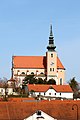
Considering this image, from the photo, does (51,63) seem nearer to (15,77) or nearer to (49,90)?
(15,77)

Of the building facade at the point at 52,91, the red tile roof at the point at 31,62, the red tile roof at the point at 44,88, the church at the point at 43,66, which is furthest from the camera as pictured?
the red tile roof at the point at 31,62

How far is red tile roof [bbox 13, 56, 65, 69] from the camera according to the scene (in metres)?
116

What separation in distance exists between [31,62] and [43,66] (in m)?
3.97

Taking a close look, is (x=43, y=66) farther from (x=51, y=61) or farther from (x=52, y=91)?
(x=52, y=91)

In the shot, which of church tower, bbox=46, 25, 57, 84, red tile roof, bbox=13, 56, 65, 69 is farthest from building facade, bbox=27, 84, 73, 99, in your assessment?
red tile roof, bbox=13, 56, 65, 69

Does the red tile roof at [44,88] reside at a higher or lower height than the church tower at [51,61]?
lower

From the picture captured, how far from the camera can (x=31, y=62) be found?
117625mm

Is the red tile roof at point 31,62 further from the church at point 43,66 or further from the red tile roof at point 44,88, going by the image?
the red tile roof at point 44,88

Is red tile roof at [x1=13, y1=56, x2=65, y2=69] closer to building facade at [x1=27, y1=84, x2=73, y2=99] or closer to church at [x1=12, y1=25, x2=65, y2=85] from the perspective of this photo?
church at [x1=12, y1=25, x2=65, y2=85]

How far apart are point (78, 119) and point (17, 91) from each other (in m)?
57.4

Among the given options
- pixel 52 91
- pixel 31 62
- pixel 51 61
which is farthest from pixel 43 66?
pixel 52 91

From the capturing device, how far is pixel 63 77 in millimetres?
112938

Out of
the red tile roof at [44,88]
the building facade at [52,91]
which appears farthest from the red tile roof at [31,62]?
the building facade at [52,91]

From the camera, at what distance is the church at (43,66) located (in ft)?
368
